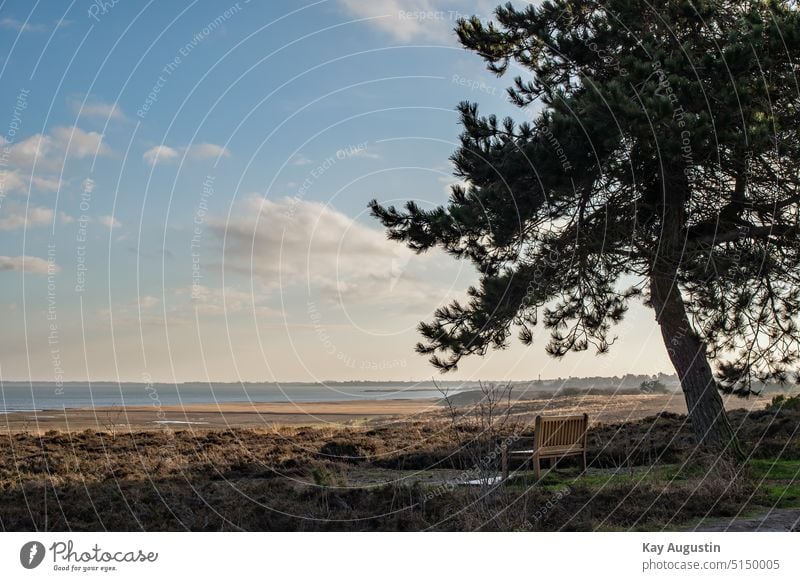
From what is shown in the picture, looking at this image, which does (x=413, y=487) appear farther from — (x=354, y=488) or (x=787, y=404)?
(x=787, y=404)

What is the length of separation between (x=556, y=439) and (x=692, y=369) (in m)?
2.79

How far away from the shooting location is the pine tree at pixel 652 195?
1118cm

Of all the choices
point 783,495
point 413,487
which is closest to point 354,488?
point 413,487

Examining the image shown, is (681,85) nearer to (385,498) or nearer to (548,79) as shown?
(548,79)

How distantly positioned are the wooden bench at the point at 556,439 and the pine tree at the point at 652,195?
4.71ft

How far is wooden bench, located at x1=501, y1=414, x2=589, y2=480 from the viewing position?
11602mm

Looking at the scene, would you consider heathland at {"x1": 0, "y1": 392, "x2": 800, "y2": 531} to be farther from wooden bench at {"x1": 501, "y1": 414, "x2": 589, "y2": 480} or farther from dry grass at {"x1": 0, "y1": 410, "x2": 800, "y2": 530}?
wooden bench at {"x1": 501, "y1": 414, "x2": 589, "y2": 480}

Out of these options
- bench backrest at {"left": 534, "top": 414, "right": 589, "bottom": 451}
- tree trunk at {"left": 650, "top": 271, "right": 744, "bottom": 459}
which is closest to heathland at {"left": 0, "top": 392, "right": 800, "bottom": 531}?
bench backrest at {"left": 534, "top": 414, "right": 589, "bottom": 451}

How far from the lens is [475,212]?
1180cm

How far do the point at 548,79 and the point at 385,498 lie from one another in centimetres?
807

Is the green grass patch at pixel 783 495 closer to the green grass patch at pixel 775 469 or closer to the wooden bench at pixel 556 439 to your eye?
the green grass patch at pixel 775 469

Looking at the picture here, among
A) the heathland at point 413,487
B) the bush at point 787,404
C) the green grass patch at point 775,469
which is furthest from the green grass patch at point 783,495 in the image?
the bush at point 787,404
